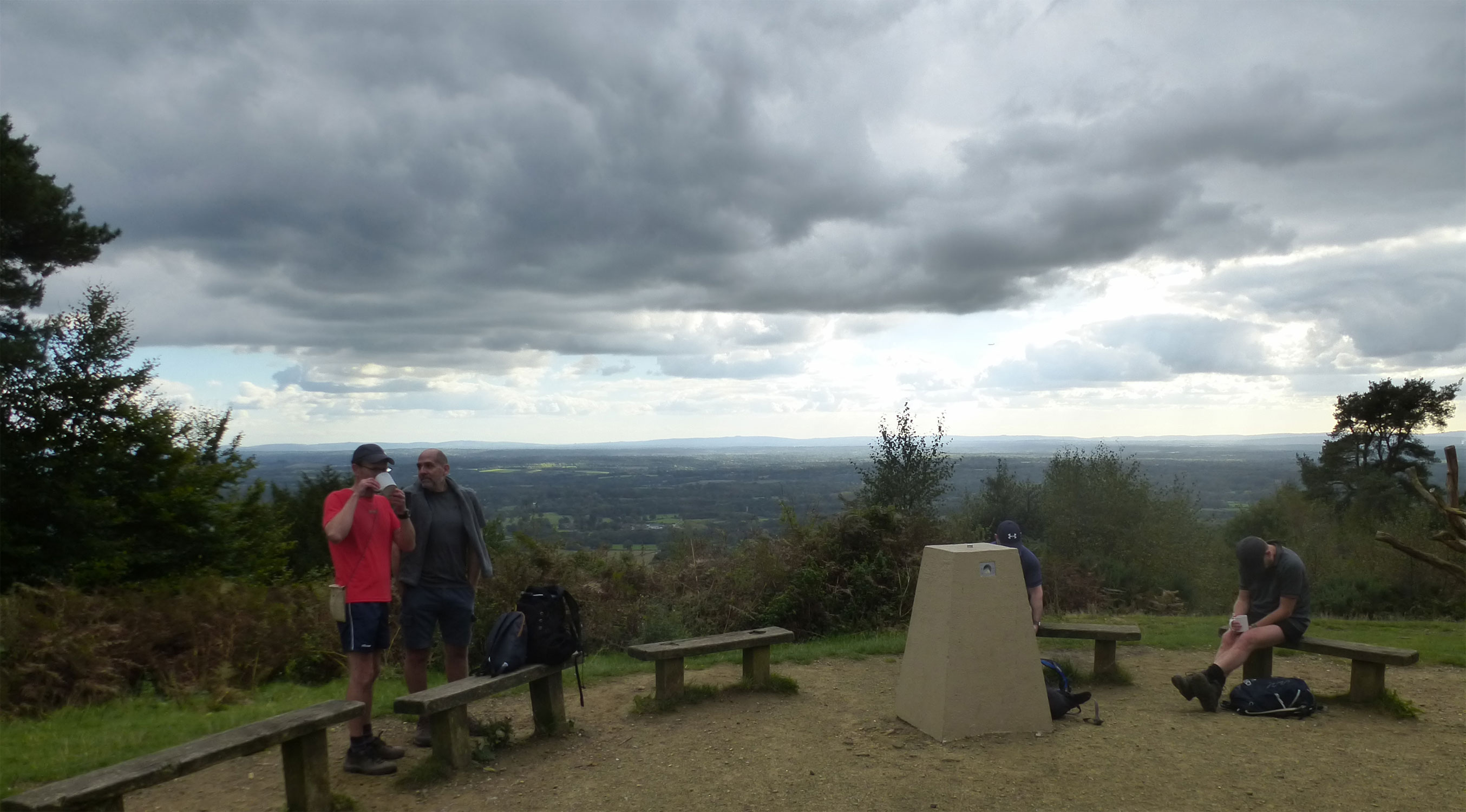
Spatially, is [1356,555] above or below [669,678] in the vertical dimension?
below

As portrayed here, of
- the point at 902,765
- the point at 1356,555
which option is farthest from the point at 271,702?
the point at 1356,555

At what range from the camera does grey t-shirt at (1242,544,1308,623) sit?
6688mm

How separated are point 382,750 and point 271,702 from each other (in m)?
2.66

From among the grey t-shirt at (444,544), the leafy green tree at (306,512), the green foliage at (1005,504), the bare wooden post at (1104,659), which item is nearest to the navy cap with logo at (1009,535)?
the bare wooden post at (1104,659)

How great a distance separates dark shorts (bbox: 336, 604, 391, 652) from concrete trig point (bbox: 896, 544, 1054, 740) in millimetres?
3234

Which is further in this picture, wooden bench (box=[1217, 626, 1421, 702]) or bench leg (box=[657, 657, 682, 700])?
bench leg (box=[657, 657, 682, 700])

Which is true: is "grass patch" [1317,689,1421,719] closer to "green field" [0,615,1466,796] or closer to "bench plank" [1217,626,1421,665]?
"bench plank" [1217,626,1421,665]

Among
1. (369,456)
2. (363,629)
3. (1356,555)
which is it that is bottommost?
(1356,555)

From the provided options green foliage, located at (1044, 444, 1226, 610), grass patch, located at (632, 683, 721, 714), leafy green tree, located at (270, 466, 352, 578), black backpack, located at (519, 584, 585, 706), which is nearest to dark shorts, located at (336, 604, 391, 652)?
black backpack, located at (519, 584, 585, 706)

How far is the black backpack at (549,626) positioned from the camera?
5688mm

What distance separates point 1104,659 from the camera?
7.35 metres

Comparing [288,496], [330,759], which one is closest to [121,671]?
[330,759]

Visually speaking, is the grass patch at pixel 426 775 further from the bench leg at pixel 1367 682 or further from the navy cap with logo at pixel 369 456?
the bench leg at pixel 1367 682

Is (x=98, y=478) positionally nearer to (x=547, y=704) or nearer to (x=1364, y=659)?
(x=547, y=704)
